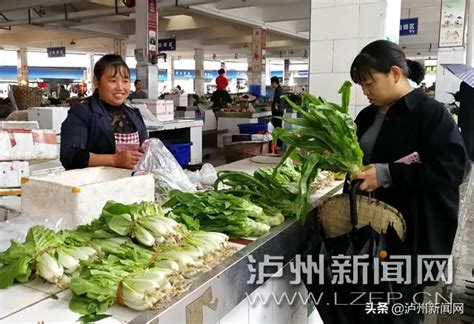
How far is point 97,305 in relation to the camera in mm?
1174

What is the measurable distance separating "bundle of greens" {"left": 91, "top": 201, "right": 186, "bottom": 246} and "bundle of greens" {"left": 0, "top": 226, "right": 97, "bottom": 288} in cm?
14

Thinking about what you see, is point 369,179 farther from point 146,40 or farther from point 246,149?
point 146,40

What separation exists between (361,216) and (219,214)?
0.58 m

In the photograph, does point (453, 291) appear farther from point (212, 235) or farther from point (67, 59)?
point (67, 59)

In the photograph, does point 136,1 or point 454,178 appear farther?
point 136,1

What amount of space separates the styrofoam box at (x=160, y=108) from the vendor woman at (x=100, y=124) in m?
3.78

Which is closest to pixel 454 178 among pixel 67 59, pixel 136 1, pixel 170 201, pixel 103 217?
pixel 170 201

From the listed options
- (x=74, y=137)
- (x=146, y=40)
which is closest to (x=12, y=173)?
(x=74, y=137)

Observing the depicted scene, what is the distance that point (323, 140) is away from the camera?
1.93 meters

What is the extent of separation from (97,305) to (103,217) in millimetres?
409

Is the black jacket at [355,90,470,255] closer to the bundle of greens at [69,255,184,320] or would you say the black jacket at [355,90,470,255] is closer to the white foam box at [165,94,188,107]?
the bundle of greens at [69,255,184,320]

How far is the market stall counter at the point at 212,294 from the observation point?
116 centimetres

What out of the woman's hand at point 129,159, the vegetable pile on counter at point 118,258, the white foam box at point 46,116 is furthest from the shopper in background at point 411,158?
the white foam box at point 46,116

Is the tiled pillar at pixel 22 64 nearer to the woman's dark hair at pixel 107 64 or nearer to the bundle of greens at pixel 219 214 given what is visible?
the woman's dark hair at pixel 107 64
